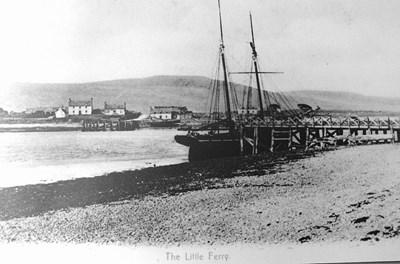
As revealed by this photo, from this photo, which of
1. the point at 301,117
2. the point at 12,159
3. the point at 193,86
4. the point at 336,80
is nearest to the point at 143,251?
the point at 12,159

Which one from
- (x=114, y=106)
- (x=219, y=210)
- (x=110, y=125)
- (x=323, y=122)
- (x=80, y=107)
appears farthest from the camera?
(x=323, y=122)

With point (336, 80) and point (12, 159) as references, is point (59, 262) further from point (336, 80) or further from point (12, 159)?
point (336, 80)

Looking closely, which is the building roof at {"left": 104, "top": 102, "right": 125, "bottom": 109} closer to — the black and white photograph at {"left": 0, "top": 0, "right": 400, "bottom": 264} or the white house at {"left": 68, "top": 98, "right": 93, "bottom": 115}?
the white house at {"left": 68, "top": 98, "right": 93, "bottom": 115}

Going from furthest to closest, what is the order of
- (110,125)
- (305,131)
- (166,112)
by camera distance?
(305,131) < (166,112) < (110,125)

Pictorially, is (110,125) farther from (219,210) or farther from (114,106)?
(219,210)

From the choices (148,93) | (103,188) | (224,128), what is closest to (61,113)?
(148,93)

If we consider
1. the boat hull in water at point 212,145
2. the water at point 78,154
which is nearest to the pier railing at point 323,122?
the boat hull in water at point 212,145
